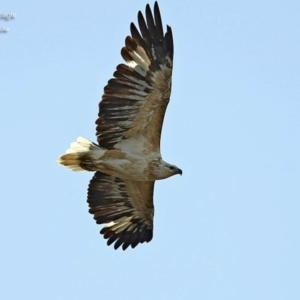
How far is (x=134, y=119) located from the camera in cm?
2078

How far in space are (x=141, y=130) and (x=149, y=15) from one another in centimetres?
195

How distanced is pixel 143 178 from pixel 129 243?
1.84 meters

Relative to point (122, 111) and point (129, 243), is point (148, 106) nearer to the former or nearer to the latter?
point (122, 111)

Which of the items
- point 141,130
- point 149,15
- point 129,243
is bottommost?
point 129,243

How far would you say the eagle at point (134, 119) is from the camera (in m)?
20.3

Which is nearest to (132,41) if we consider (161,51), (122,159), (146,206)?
(161,51)

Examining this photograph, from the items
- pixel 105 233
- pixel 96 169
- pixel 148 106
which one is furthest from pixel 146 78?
pixel 105 233

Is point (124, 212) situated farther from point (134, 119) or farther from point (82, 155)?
point (134, 119)

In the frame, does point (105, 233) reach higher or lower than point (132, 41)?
lower

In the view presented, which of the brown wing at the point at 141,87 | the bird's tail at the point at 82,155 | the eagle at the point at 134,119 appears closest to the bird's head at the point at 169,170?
the eagle at the point at 134,119

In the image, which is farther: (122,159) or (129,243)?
(129,243)

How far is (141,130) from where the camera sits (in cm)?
2086

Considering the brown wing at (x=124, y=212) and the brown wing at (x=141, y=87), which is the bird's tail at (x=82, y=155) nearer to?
the brown wing at (x=141, y=87)

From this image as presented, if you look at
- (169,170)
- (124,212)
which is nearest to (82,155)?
(169,170)
